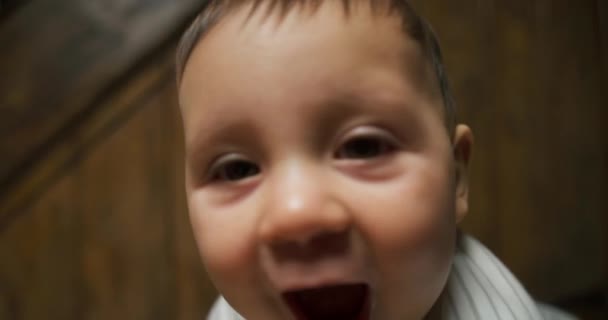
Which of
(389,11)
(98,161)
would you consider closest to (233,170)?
(389,11)

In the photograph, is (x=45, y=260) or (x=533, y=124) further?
(x=533, y=124)

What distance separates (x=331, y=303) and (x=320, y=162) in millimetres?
120

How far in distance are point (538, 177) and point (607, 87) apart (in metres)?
0.20

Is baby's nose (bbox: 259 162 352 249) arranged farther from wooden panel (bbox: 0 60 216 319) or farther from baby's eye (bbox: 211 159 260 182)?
wooden panel (bbox: 0 60 216 319)

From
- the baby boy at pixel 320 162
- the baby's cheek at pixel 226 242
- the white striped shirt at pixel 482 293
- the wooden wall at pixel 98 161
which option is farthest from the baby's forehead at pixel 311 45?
the wooden wall at pixel 98 161

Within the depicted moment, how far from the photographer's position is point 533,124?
981mm

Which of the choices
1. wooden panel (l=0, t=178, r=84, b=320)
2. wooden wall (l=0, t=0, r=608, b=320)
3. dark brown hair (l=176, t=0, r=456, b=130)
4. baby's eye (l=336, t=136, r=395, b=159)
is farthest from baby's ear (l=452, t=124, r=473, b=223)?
wooden panel (l=0, t=178, r=84, b=320)

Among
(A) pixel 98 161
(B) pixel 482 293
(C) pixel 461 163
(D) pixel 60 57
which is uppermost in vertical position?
(D) pixel 60 57

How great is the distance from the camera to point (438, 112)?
48 cm

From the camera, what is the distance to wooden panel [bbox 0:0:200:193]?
0.87 metres

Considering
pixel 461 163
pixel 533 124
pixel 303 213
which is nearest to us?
pixel 303 213

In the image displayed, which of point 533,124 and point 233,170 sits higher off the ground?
point 233,170

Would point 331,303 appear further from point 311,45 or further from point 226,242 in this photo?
point 311,45

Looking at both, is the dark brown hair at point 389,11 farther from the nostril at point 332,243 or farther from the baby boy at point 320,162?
the nostril at point 332,243
